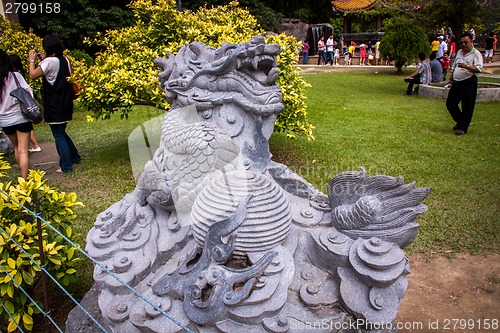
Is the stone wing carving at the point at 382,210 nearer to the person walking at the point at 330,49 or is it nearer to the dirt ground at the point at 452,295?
the dirt ground at the point at 452,295

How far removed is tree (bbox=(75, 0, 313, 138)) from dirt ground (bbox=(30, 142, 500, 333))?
236cm

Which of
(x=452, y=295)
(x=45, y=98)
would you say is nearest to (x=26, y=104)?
(x=45, y=98)

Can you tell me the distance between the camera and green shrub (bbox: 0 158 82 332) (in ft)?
7.80

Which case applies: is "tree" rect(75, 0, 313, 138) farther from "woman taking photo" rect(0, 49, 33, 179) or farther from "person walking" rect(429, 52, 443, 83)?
"person walking" rect(429, 52, 443, 83)

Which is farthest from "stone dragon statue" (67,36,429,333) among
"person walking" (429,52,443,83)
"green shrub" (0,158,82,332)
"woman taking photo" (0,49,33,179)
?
"person walking" (429,52,443,83)

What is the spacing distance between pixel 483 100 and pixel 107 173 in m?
8.87

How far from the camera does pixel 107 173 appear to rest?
5.38 metres

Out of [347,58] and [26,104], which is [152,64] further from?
[347,58]

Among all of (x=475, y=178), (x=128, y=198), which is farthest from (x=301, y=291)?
(x=475, y=178)

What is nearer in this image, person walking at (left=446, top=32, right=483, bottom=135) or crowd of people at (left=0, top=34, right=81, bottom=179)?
crowd of people at (left=0, top=34, right=81, bottom=179)

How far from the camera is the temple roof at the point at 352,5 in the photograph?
22812 millimetres

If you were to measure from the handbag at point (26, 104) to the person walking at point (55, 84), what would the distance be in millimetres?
474

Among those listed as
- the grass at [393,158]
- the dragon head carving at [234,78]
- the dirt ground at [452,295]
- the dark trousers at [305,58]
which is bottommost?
the dirt ground at [452,295]

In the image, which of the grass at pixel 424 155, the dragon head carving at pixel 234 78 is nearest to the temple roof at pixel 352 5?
the grass at pixel 424 155
